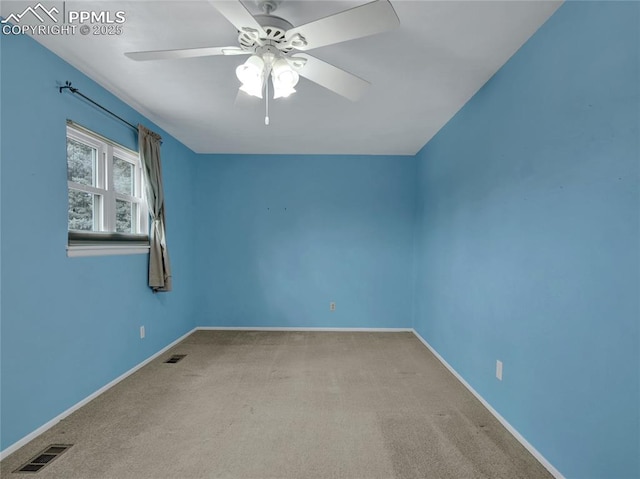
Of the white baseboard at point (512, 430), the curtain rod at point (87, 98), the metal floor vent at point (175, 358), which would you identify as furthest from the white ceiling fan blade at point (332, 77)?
the metal floor vent at point (175, 358)

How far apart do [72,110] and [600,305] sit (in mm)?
3355

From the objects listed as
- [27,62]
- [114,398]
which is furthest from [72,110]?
[114,398]

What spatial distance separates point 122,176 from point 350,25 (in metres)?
2.62

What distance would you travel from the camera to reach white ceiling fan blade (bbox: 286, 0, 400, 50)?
121 centimetres

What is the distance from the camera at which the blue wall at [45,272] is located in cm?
183

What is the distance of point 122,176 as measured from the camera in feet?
9.89

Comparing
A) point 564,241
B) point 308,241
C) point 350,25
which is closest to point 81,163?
point 350,25

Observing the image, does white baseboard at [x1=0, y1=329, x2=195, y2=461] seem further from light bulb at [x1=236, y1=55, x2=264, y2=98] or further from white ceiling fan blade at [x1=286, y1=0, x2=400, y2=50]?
white ceiling fan blade at [x1=286, y1=0, x2=400, y2=50]

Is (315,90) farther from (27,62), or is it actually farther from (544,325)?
(544,325)

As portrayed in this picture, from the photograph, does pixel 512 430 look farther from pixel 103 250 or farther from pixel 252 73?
pixel 103 250

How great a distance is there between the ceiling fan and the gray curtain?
167cm

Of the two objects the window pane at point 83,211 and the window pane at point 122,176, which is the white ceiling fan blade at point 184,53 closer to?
the window pane at point 83,211

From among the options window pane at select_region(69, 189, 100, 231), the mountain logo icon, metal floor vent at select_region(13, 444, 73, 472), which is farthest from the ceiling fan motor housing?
metal floor vent at select_region(13, 444, 73, 472)

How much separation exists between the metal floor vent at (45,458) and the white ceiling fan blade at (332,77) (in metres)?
2.58
